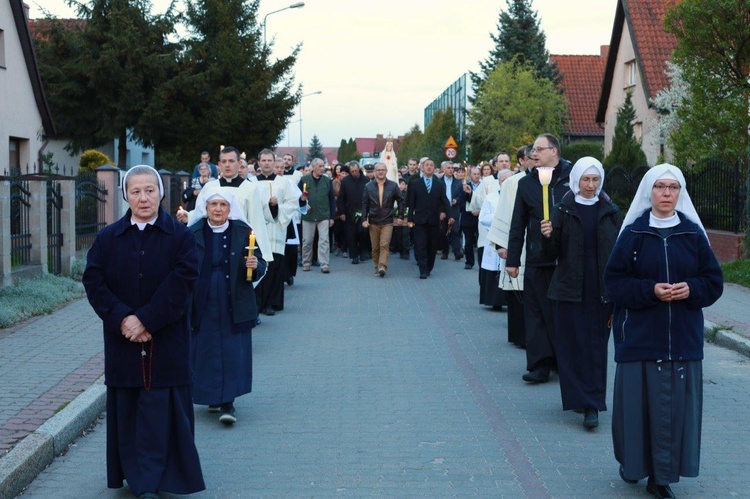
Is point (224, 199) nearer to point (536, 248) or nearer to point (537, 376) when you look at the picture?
point (536, 248)

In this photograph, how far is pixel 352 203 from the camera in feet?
74.5

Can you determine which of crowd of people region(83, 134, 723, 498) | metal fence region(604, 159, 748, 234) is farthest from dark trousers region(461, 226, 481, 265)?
crowd of people region(83, 134, 723, 498)

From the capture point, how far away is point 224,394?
7465 mm

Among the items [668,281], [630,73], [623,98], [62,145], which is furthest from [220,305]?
[623,98]

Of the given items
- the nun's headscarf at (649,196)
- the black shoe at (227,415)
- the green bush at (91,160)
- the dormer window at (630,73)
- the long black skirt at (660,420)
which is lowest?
the black shoe at (227,415)

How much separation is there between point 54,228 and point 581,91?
49.5m

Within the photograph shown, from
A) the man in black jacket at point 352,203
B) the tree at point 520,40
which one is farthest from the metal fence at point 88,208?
the tree at point 520,40

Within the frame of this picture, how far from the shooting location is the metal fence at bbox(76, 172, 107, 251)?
58.4ft

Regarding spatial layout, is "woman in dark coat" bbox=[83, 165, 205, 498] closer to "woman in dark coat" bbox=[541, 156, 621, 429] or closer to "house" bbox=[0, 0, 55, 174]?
"woman in dark coat" bbox=[541, 156, 621, 429]

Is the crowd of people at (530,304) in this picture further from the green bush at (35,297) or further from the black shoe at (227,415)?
the green bush at (35,297)

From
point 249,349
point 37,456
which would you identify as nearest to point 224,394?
point 249,349

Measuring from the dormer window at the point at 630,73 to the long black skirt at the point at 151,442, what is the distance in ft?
126

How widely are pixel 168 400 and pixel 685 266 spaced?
111 inches

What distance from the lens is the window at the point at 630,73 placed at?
41.8 meters
